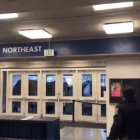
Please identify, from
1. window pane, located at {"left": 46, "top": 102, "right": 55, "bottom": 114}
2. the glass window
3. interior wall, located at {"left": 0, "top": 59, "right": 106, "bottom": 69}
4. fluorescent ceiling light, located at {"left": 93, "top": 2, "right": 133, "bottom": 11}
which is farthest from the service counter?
the glass window

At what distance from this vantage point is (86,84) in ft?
35.7

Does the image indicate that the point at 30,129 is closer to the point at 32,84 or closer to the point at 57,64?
the point at 57,64

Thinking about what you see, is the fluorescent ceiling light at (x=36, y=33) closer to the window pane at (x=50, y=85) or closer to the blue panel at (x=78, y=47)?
the blue panel at (x=78, y=47)

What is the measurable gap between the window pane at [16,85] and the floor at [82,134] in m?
3.28

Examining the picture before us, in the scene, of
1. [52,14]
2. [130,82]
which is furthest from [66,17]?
[130,82]

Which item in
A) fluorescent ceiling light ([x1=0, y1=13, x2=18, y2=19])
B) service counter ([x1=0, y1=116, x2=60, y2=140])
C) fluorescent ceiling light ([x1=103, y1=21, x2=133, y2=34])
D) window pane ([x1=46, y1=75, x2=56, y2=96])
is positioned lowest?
service counter ([x1=0, y1=116, x2=60, y2=140])

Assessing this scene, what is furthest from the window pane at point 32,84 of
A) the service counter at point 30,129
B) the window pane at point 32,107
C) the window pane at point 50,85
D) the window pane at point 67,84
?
the service counter at point 30,129

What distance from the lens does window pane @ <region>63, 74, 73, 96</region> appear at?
1105cm

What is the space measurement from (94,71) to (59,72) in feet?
4.72

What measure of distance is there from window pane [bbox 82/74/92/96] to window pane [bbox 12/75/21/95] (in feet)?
9.08

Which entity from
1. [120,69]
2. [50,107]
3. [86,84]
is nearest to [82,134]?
[120,69]

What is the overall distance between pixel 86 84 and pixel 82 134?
3040mm

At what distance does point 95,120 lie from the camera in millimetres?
10664

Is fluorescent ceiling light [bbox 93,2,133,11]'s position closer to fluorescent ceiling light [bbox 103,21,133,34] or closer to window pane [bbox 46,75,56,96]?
fluorescent ceiling light [bbox 103,21,133,34]
